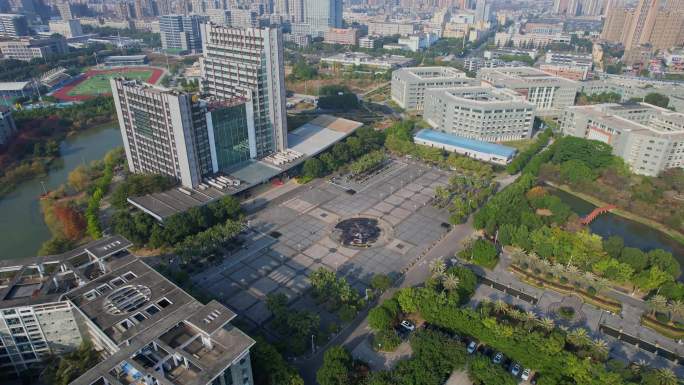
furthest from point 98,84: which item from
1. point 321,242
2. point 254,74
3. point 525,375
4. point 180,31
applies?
point 525,375

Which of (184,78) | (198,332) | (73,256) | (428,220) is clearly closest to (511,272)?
(428,220)

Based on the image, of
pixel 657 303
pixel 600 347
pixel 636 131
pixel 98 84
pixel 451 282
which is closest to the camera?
pixel 600 347

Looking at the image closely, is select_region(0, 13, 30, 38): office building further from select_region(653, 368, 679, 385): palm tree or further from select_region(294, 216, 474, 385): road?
select_region(653, 368, 679, 385): palm tree

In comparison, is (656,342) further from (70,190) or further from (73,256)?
(70,190)

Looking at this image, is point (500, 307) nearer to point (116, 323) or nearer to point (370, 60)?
point (116, 323)

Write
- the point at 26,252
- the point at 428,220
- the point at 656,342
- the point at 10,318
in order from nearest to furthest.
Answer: the point at 10,318, the point at 656,342, the point at 26,252, the point at 428,220
